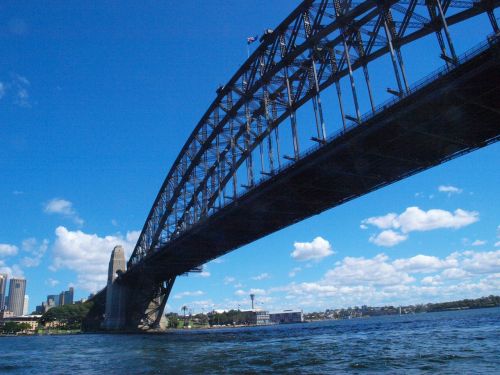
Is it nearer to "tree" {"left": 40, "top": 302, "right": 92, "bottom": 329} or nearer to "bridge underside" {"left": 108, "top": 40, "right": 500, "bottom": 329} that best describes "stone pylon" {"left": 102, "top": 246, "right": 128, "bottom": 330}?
"bridge underside" {"left": 108, "top": 40, "right": 500, "bottom": 329}

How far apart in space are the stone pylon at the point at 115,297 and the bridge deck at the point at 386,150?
45552mm

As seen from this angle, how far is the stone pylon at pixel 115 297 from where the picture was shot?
93.4 m

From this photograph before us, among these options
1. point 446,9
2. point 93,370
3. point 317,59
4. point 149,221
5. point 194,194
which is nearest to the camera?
point 93,370

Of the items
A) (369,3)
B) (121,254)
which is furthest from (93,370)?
(121,254)

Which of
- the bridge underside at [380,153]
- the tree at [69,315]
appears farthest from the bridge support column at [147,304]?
the tree at [69,315]

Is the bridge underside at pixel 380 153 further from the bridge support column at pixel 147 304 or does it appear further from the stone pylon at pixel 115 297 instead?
A: the stone pylon at pixel 115 297

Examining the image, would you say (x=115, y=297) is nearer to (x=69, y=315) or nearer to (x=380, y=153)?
(x=69, y=315)

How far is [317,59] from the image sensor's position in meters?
44.7

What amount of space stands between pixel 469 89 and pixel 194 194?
164 ft

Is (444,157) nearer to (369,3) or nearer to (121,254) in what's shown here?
(369,3)

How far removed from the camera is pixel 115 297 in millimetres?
95750

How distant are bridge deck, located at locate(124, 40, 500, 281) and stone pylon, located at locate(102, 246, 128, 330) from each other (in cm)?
4555

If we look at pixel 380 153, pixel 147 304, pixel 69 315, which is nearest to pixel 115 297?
pixel 147 304

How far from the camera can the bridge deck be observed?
27.0 meters
